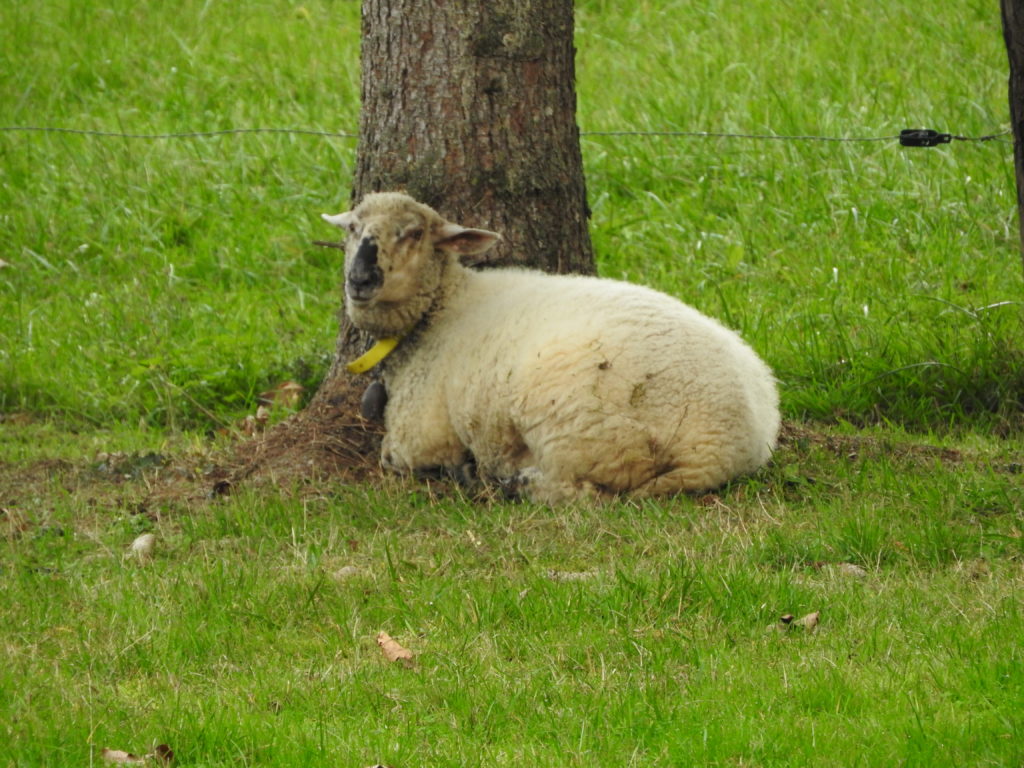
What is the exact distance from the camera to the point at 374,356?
5973mm

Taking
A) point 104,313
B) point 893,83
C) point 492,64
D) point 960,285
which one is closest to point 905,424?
point 960,285

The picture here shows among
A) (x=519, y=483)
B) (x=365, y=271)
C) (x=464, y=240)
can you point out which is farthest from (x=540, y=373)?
(x=365, y=271)

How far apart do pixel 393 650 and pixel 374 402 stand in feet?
8.06

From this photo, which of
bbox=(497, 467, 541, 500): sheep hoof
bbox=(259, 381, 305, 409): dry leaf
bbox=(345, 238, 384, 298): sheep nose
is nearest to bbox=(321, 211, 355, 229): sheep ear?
bbox=(345, 238, 384, 298): sheep nose

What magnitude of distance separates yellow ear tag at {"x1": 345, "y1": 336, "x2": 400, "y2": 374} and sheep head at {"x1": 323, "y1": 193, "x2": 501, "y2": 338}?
2.4 inches

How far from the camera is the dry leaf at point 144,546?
4910mm

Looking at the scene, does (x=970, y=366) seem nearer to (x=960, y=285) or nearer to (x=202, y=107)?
(x=960, y=285)

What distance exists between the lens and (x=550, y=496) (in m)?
5.31

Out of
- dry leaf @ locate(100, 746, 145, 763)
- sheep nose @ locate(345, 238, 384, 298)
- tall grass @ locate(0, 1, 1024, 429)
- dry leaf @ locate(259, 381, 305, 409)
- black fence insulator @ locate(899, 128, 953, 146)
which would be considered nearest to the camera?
dry leaf @ locate(100, 746, 145, 763)

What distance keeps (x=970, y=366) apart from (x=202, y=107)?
669cm

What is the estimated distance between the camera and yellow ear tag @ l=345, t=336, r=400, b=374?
5965 mm

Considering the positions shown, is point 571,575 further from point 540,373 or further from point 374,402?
point 374,402

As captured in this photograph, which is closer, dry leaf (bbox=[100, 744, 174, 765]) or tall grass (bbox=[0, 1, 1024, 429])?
dry leaf (bbox=[100, 744, 174, 765])

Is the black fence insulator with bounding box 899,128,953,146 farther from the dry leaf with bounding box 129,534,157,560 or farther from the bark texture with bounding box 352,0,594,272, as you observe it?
the dry leaf with bounding box 129,534,157,560
